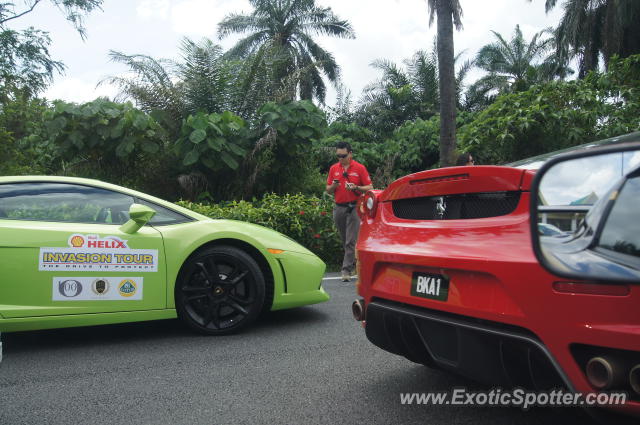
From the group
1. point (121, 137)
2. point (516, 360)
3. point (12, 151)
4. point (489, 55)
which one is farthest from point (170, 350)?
point (489, 55)

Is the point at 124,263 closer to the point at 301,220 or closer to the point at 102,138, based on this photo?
the point at 301,220

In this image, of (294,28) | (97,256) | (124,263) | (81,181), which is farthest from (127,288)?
(294,28)

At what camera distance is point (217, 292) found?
399 cm

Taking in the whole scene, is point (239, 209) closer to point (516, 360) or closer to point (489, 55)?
point (516, 360)

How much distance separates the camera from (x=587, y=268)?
1536 mm

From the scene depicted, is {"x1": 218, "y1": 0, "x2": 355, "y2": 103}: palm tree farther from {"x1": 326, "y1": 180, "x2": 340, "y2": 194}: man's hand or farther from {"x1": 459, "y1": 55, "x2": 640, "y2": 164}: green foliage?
{"x1": 326, "y1": 180, "x2": 340, "y2": 194}: man's hand

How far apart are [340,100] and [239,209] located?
18.0 m

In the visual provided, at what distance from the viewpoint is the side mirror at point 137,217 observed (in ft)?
12.4

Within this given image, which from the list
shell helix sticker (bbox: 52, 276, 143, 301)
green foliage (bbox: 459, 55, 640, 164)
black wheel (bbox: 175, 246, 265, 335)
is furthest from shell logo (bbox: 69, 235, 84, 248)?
green foliage (bbox: 459, 55, 640, 164)

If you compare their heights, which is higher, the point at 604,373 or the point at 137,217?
the point at 137,217

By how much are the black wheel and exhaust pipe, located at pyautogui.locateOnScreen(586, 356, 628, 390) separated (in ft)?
8.78

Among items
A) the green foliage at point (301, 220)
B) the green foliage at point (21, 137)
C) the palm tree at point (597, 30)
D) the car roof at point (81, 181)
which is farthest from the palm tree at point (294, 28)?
the car roof at point (81, 181)

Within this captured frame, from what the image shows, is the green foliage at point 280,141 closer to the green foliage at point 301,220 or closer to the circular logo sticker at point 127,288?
the green foliage at point 301,220

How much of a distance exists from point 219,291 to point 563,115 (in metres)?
8.92
